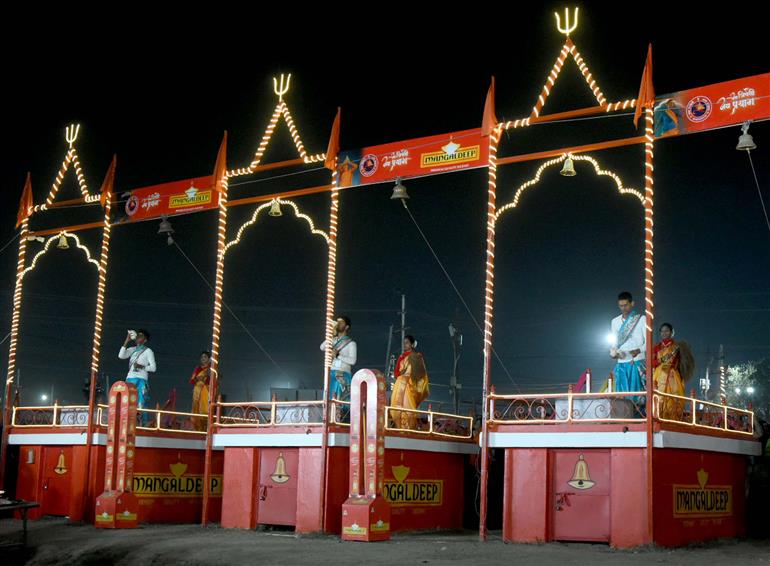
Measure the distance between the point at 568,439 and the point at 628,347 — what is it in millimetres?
1968

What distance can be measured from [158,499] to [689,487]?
10241 millimetres

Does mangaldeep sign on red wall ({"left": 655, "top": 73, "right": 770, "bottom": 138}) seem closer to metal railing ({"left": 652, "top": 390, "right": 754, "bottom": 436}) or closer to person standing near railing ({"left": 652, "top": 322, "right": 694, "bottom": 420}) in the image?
person standing near railing ({"left": 652, "top": 322, "right": 694, "bottom": 420})

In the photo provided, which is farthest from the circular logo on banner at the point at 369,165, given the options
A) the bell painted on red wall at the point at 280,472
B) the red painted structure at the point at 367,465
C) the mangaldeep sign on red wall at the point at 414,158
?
the bell painted on red wall at the point at 280,472

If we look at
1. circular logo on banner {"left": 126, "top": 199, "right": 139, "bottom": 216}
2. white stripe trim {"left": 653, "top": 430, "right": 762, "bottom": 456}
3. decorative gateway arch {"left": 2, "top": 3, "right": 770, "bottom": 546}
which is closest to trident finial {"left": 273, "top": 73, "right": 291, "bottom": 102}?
decorative gateway arch {"left": 2, "top": 3, "right": 770, "bottom": 546}

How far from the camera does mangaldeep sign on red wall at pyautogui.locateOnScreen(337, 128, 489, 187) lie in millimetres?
15945

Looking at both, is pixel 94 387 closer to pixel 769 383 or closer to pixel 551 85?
pixel 551 85

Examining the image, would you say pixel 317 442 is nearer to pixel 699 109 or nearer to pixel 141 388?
pixel 141 388

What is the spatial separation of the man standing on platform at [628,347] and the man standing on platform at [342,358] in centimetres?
491

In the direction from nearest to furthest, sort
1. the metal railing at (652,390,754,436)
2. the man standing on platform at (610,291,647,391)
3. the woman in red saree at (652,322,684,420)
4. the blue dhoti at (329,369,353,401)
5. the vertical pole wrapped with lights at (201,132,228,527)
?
the metal railing at (652,390,754,436)
the man standing on platform at (610,291,647,391)
the woman in red saree at (652,322,684,420)
the vertical pole wrapped with lights at (201,132,228,527)
the blue dhoti at (329,369,353,401)

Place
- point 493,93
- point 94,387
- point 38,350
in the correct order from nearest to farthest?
point 493,93
point 94,387
point 38,350

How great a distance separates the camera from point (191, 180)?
19344mm

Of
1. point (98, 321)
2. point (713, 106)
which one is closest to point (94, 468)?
point (98, 321)

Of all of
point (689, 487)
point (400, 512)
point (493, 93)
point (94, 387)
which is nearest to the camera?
point (689, 487)

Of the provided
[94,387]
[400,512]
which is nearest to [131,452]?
[94,387]
